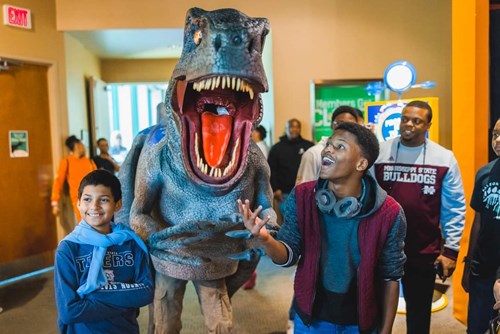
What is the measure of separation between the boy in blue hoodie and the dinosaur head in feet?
1.11

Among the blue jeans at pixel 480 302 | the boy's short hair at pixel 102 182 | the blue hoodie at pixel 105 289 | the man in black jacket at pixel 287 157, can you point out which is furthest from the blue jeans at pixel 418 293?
the man in black jacket at pixel 287 157

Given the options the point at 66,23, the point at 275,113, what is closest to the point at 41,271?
the point at 66,23

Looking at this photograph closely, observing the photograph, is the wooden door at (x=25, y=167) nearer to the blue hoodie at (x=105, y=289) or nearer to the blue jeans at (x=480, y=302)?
the blue hoodie at (x=105, y=289)

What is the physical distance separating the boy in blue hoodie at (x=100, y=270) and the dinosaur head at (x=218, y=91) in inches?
13.4

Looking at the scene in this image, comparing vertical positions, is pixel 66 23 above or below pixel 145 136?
above

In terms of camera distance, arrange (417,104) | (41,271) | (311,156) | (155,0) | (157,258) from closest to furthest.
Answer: (157,258)
(417,104)
(311,156)
(41,271)
(155,0)

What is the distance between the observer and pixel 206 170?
4.71 feet

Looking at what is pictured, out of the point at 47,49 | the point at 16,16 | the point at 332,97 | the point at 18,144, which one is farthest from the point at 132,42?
the point at 332,97

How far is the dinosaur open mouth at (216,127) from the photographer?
1435 mm

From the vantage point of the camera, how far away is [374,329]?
151cm

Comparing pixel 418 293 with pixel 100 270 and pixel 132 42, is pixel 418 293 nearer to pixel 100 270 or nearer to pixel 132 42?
pixel 100 270

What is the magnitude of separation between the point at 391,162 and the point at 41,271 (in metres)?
4.06

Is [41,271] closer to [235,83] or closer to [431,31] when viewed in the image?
[235,83]

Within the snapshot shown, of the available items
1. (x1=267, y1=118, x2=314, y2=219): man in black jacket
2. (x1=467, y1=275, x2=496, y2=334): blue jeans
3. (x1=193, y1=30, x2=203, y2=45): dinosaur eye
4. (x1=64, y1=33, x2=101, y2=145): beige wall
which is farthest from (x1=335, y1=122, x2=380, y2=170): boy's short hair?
(x1=64, y1=33, x2=101, y2=145): beige wall
